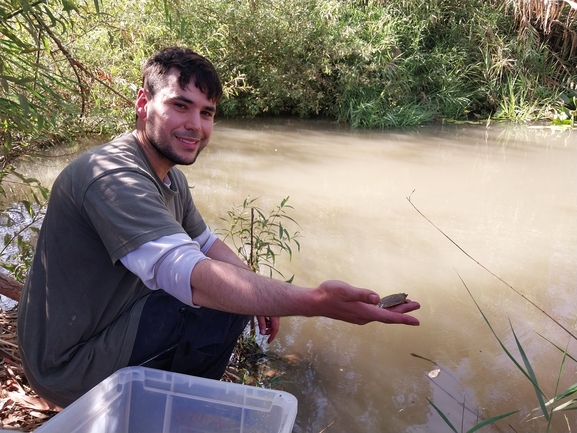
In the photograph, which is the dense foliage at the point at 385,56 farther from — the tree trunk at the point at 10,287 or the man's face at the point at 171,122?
the man's face at the point at 171,122

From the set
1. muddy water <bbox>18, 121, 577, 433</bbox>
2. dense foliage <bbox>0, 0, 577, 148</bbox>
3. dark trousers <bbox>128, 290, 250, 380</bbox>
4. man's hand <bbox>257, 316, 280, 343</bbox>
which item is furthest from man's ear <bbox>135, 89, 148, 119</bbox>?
dense foliage <bbox>0, 0, 577, 148</bbox>

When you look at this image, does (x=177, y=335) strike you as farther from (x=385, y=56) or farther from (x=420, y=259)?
(x=385, y=56)

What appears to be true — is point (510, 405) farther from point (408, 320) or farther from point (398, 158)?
point (398, 158)

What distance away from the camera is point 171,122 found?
1.72 metres

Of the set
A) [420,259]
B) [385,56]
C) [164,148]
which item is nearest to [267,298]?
[164,148]

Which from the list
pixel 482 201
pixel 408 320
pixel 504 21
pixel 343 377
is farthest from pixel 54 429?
pixel 504 21

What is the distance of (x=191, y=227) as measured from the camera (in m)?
2.08

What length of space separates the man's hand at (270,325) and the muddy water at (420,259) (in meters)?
0.28

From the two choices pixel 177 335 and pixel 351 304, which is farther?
pixel 177 335

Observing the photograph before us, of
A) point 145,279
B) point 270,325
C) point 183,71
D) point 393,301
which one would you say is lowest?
point 270,325

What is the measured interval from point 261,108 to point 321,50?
46.6 inches

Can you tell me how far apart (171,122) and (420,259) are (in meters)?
2.12

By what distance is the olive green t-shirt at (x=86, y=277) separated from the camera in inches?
54.4

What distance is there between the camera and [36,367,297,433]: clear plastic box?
4.65 ft
